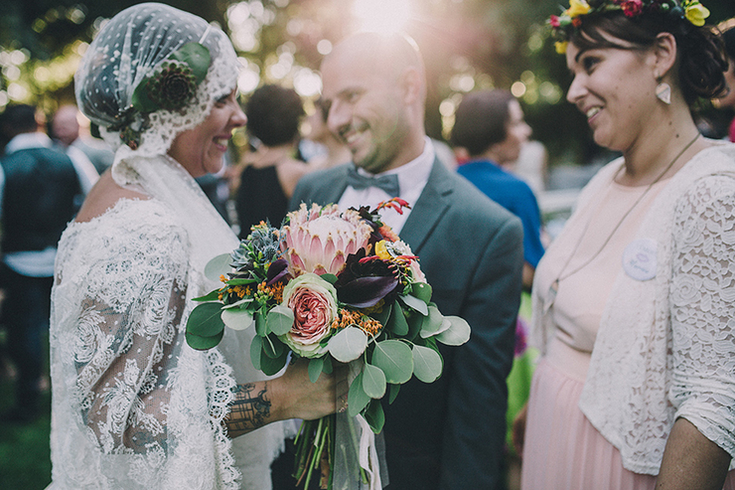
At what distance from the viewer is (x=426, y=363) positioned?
1.34 metres

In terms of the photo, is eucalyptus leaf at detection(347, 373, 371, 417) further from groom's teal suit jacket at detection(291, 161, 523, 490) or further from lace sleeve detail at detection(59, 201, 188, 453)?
groom's teal suit jacket at detection(291, 161, 523, 490)

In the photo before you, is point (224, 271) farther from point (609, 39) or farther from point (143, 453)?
point (609, 39)

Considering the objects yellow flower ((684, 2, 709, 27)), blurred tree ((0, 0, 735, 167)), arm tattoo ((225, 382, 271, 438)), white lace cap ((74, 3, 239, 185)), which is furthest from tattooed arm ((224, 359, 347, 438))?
blurred tree ((0, 0, 735, 167))

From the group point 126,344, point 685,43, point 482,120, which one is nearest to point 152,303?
point 126,344

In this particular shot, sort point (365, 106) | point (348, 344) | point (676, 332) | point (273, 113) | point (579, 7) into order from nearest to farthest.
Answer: point (348, 344), point (676, 332), point (579, 7), point (365, 106), point (273, 113)

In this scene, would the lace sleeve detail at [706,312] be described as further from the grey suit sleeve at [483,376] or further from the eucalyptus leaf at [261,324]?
the eucalyptus leaf at [261,324]

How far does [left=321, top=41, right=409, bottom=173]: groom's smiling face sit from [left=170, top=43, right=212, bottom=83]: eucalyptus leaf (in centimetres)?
76

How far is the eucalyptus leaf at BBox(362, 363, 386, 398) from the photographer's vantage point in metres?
1.26

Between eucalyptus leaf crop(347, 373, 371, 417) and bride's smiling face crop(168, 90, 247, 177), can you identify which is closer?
eucalyptus leaf crop(347, 373, 371, 417)

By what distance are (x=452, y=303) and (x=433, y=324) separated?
26.8 inches

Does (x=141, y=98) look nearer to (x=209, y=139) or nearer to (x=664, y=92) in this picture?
(x=209, y=139)

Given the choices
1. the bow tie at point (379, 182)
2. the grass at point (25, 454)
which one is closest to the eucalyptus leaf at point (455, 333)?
the bow tie at point (379, 182)

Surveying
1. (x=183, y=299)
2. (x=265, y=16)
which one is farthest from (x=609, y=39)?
(x=265, y=16)

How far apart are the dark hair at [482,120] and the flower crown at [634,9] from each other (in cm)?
184
